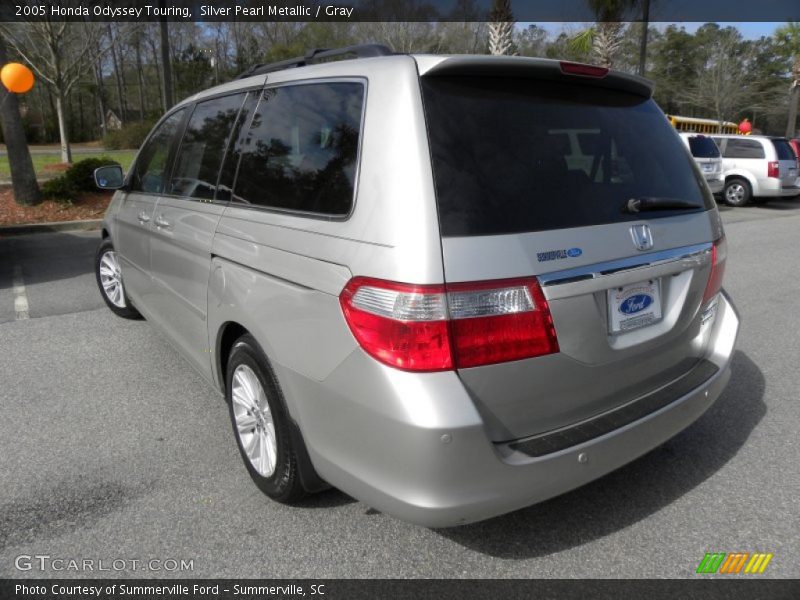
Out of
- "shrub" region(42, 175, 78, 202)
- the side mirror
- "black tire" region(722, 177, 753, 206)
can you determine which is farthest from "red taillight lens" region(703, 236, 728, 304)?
"black tire" region(722, 177, 753, 206)

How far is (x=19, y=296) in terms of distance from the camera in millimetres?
6188

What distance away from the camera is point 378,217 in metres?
2.04

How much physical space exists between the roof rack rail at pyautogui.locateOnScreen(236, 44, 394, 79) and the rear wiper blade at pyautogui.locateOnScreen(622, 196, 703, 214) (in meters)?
1.11

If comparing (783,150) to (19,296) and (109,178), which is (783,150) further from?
(19,296)

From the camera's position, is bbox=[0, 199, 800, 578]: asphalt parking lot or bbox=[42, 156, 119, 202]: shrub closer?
bbox=[0, 199, 800, 578]: asphalt parking lot

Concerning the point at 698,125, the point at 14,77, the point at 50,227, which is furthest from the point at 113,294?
the point at 698,125

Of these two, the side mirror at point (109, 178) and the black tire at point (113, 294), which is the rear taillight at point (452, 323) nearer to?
the side mirror at point (109, 178)

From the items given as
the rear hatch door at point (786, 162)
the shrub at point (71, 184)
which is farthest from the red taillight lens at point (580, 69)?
the rear hatch door at point (786, 162)

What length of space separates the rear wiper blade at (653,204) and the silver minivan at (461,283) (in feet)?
0.04

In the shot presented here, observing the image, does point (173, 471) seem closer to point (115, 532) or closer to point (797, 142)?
point (115, 532)

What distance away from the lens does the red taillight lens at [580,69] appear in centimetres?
233

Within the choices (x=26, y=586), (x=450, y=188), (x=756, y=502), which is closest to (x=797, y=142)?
(x=756, y=502)

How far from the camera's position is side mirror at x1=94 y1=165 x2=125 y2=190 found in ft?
15.3

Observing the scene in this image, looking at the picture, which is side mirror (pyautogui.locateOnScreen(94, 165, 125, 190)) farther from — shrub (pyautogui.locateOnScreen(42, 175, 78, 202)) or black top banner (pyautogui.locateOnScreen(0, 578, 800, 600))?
shrub (pyautogui.locateOnScreen(42, 175, 78, 202))
